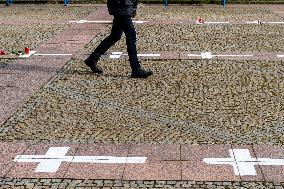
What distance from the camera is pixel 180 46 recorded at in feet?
37.7

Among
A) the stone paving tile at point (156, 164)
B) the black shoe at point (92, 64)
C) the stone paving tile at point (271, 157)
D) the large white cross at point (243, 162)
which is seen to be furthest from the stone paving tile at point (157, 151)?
the black shoe at point (92, 64)

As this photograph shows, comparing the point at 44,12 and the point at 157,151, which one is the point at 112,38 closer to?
the point at 157,151

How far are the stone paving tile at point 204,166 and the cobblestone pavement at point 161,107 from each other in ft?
0.43

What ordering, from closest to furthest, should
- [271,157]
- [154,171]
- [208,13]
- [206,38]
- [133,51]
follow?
1. [154,171]
2. [271,157]
3. [133,51]
4. [206,38]
5. [208,13]

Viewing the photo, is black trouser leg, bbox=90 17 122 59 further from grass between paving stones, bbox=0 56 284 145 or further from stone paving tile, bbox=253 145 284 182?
stone paving tile, bbox=253 145 284 182

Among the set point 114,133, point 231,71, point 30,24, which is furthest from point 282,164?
point 30,24

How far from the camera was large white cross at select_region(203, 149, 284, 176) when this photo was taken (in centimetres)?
518

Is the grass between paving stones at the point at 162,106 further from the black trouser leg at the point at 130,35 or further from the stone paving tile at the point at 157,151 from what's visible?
the black trouser leg at the point at 130,35

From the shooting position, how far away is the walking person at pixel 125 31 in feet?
27.8

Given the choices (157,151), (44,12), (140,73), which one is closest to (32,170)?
(157,151)

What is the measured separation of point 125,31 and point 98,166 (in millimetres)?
3809

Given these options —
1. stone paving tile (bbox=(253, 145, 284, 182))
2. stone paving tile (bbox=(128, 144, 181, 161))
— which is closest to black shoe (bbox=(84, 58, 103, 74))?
stone paving tile (bbox=(128, 144, 181, 161))

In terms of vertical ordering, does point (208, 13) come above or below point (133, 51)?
below

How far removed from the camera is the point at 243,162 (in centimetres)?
536
